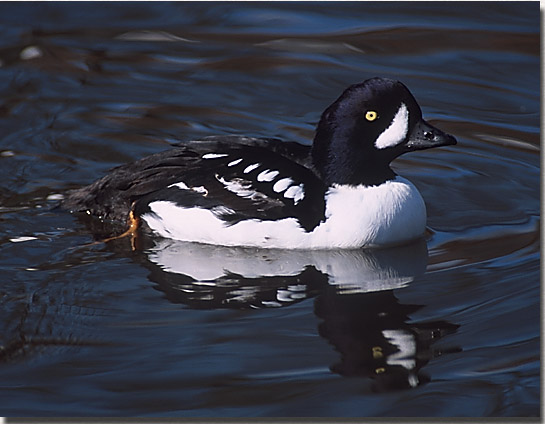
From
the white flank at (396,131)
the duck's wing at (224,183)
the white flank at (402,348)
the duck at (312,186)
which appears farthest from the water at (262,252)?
the white flank at (396,131)

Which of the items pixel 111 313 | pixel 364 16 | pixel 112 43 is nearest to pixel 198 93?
pixel 112 43

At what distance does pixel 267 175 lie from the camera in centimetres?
689

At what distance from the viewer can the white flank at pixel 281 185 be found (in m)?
6.86

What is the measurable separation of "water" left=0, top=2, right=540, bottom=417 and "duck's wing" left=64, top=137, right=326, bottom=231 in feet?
0.86

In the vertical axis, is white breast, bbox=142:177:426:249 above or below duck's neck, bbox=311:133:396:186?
below

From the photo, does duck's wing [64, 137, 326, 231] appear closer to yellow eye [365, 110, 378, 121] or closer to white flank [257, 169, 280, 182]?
white flank [257, 169, 280, 182]

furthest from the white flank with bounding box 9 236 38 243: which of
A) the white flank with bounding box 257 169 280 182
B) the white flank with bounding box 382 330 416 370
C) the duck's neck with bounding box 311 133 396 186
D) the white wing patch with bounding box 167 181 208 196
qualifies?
the white flank with bounding box 382 330 416 370

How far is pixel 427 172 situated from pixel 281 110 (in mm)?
1731

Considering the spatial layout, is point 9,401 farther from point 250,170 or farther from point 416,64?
point 416,64

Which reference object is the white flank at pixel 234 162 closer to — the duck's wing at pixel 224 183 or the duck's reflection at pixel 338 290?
the duck's wing at pixel 224 183

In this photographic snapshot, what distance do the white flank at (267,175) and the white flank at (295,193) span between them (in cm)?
13

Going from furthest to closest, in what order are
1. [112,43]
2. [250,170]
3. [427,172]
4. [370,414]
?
[112,43], [427,172], [250,170], [370,414]

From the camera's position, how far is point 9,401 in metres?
5.21

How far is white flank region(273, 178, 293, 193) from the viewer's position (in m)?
6.86
